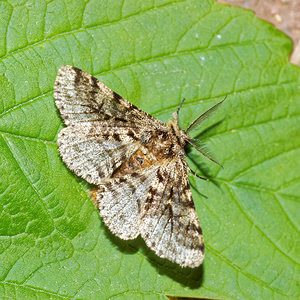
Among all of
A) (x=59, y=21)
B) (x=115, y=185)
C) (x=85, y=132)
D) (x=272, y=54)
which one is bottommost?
(x=115, y=185)

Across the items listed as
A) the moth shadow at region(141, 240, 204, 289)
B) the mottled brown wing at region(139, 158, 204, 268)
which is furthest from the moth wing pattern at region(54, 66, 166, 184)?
the moth shadow at region(141, 240, 204, 289)

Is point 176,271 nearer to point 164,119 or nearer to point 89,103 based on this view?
point 164,119

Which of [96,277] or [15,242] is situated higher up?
[15,242]

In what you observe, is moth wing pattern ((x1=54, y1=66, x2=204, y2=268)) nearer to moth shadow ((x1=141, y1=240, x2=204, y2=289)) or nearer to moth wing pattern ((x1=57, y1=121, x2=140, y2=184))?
moth wing pattern ((x1=57, y1=121, x2=140, y2=184))

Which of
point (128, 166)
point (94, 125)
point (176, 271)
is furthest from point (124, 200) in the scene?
point (176, 271)

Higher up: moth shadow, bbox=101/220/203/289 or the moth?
the moth

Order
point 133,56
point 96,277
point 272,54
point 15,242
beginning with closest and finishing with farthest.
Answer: point 15,242 → point 96,277 → point 133,56 → point 272,54

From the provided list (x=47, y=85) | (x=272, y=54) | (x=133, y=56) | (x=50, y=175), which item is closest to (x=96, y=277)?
(x=50, y=175)

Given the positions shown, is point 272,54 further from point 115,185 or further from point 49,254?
point 49,254

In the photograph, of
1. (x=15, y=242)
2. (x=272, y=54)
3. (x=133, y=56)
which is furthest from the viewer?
(x=272, y=54)
